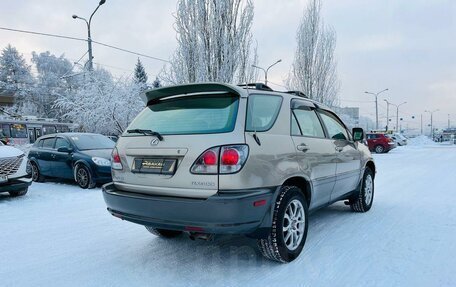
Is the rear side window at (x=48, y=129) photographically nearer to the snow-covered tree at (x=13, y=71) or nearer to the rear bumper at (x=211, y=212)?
the snow-covered tree at (x=13, y=71)

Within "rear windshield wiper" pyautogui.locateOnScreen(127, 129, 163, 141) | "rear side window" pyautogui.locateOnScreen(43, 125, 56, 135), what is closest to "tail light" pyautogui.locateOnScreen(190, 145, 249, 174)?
"rear windshield wiper" pyautogui.locateOnScreen(127, 129, 163, 141)

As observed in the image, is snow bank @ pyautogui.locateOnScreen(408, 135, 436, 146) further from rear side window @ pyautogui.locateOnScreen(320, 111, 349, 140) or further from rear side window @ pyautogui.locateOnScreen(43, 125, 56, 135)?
rear side window @ pyautogui.locateOnScreen(320, 111, 349, 140)

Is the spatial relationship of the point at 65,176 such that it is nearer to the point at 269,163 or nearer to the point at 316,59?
the point at 269,163

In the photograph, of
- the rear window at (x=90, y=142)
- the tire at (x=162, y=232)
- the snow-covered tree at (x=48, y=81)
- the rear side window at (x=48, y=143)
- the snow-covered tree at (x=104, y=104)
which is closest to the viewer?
the tire at (x=162, y=232)

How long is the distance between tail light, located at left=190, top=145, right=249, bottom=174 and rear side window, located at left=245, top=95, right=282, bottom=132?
0.83 ft

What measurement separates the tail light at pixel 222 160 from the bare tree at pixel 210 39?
39.2 ft

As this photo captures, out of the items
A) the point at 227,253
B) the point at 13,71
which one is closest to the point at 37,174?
the point at 227,253

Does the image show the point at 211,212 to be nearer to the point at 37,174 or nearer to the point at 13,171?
the point at 13,171

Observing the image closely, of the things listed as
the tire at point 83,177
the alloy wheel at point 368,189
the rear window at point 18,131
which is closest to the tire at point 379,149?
the alloy wheel at point 368,189

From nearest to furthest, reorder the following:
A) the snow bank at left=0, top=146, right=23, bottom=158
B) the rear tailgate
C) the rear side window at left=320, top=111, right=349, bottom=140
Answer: the rear tailgate → the rear side window at left=320, top=111, right=349, bottom=140 → the snow bank at left=0, top=146, right=23, bottom=158

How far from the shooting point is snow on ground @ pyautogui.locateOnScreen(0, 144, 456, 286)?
3066 mm

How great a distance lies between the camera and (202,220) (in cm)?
281

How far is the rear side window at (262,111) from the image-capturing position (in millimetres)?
3122

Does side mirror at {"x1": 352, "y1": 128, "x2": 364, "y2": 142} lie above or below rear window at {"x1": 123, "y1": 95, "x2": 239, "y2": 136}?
below
